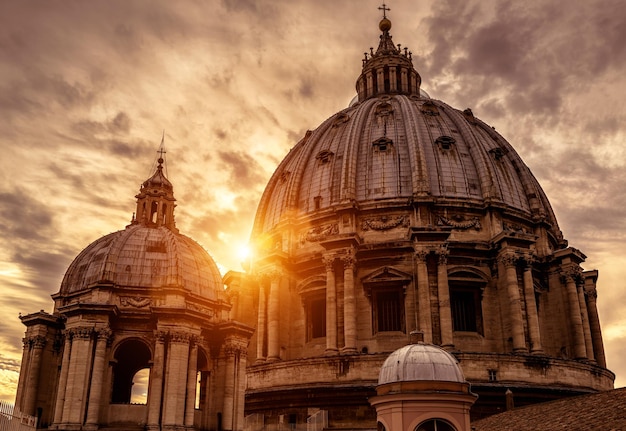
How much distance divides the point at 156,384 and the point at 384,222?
23972mm

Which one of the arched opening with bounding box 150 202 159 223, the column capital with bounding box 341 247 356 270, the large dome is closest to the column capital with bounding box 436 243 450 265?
the large dome

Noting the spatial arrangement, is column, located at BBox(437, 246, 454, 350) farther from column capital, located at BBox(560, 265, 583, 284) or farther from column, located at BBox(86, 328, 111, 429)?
column, located at BBox(86, 328, 111, 429)

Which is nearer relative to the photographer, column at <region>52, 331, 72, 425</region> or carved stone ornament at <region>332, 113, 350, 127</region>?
column at <region>52, 331, 72, 425</region>

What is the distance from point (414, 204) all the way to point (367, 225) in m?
3.83

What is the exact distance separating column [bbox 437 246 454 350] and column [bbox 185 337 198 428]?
17455 mm

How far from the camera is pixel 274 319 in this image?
4853cm

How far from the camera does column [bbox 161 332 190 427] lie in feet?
98.2

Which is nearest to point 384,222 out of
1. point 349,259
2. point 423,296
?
point 349,259

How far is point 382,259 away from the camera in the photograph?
1861 inches

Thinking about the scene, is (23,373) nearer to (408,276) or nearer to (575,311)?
(408,276)

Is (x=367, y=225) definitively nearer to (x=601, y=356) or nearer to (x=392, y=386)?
(x=601, y=356)

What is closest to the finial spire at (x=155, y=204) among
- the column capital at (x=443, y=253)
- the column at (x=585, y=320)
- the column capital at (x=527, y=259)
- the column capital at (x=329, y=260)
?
the column capital at (x=329, y=260)

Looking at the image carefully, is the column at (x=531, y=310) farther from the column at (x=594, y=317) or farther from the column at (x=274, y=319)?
the column at (x=274, y=319)

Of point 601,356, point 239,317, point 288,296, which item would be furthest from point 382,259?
point 601,356
